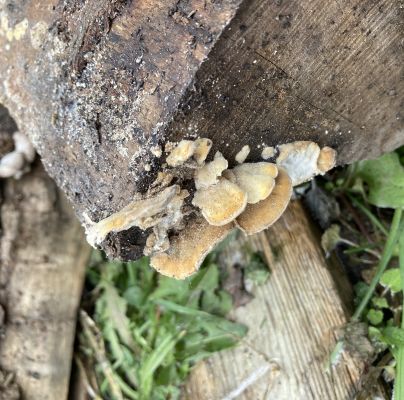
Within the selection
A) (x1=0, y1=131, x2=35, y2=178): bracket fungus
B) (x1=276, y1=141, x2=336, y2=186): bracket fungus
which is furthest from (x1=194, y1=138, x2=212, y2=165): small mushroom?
(x1=0, y1=131, x2=35, y2=178): bracket fungus

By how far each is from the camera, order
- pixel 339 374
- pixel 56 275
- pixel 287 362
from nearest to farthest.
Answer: pixel 339 374, pixel 287 362, pixel 56 275

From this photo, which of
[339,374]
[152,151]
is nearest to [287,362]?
[339,374]

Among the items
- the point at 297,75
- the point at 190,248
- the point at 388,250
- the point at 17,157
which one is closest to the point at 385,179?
the point at 388,250

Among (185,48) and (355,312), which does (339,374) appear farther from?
(185,48)

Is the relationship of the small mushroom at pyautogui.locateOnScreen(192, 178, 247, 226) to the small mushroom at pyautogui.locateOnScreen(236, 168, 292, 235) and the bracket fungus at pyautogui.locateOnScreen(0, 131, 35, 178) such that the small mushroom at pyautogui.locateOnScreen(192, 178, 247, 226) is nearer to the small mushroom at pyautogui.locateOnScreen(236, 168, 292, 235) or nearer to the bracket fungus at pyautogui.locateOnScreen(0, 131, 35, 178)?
the small mushroom at pyautogui.locateOnScreen(236, 168, 292, 235)

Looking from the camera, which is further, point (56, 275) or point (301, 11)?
point (56, 275)

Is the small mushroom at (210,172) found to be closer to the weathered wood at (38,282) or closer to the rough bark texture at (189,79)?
the rough bark texture at (189,79)

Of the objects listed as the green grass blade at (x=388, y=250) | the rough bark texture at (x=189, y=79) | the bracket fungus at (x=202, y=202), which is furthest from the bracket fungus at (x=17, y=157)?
the green grass blade at (x=388, y=250)
